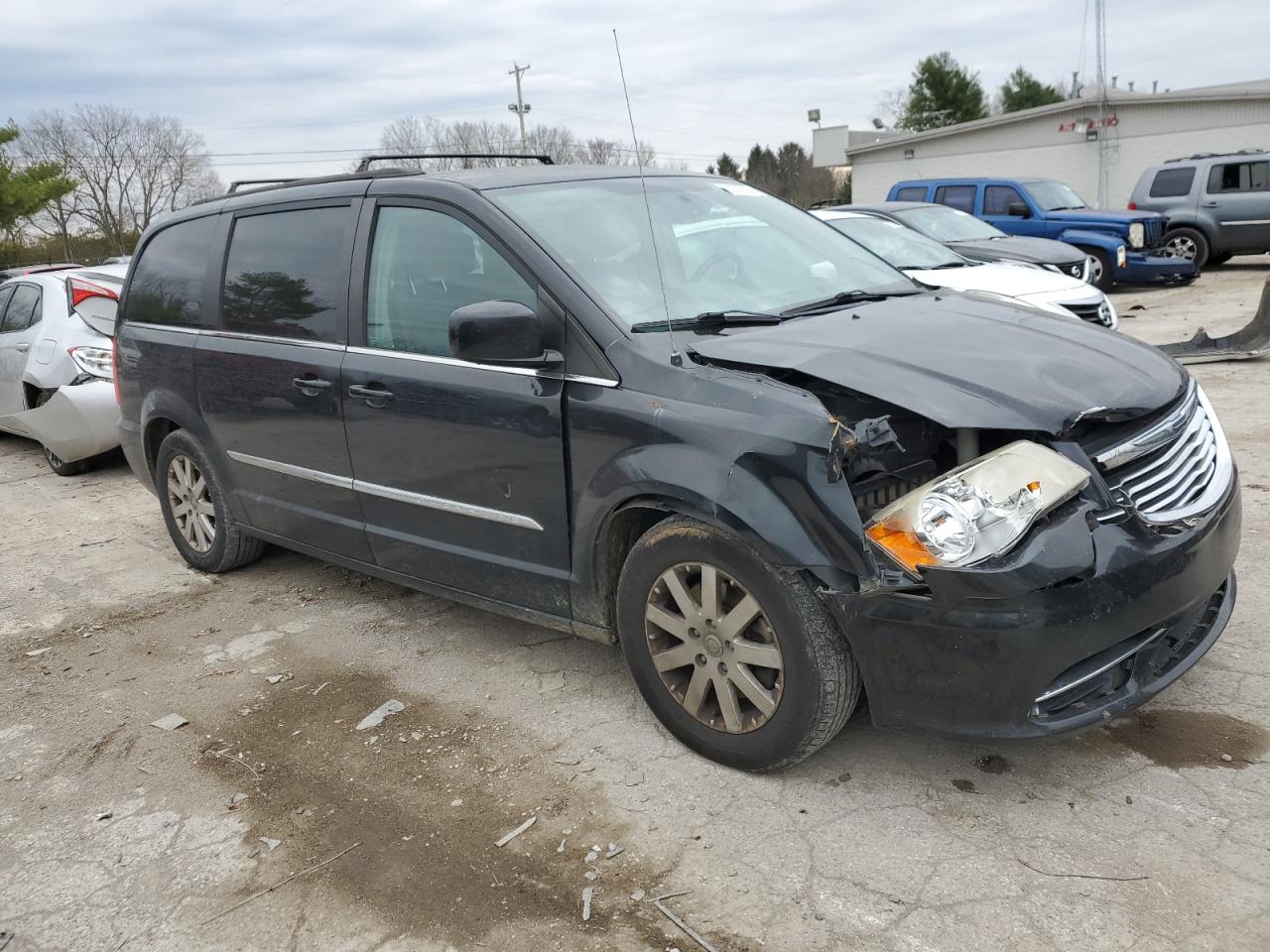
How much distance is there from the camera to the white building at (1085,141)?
27.4m

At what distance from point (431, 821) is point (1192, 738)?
2.27 metres

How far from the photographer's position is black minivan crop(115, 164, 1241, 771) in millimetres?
2605

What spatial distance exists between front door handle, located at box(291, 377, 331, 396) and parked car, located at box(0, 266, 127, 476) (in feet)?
13.7

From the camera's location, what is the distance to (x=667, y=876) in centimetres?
268

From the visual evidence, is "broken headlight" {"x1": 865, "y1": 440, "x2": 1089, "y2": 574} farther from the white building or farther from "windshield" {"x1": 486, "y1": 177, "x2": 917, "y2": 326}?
the white building

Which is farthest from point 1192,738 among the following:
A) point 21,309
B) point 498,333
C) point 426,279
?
point 21,309

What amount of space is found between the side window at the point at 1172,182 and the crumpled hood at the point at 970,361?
16.0 meters

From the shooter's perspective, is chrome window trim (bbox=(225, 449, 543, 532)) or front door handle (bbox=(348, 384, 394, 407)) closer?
chrome window trim (bbox=(225, 449, 543, 532))

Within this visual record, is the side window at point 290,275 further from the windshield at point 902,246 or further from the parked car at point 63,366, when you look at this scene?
the windshield at point 902,246

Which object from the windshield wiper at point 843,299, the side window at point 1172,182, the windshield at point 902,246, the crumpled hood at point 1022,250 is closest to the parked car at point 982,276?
the windshield at point 902,246

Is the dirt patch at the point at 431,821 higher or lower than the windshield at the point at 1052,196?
lower

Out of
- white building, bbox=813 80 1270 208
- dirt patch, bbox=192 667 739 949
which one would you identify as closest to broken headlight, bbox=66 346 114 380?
dirt patch, bbox=192 667 739 949

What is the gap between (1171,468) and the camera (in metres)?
2.88

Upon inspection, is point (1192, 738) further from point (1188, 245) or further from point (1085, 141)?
point (1085, 141)
